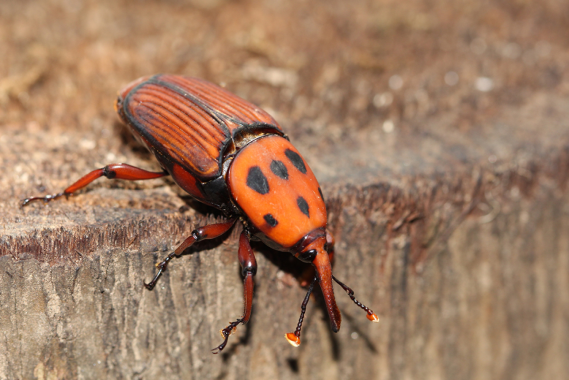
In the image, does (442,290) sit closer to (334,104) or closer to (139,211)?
(334,104)

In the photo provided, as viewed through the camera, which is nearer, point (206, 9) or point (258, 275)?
point (258, 275)

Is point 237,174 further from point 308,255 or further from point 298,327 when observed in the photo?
point 298,327

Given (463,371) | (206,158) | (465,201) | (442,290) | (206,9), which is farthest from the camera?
(206,9)

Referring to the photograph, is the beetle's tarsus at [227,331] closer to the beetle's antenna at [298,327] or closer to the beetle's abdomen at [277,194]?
the beetle's antenna at [298,327]

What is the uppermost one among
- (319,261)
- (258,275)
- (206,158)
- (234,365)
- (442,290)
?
(206,158)

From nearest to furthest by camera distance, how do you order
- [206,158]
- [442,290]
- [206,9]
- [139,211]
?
[139,211] < [206,158] < [442,290] < [206,9]

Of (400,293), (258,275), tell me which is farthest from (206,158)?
(400,293)

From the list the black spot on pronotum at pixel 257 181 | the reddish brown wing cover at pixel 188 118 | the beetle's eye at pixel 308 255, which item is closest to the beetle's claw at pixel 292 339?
the beetle's eye at pixel 308 255
